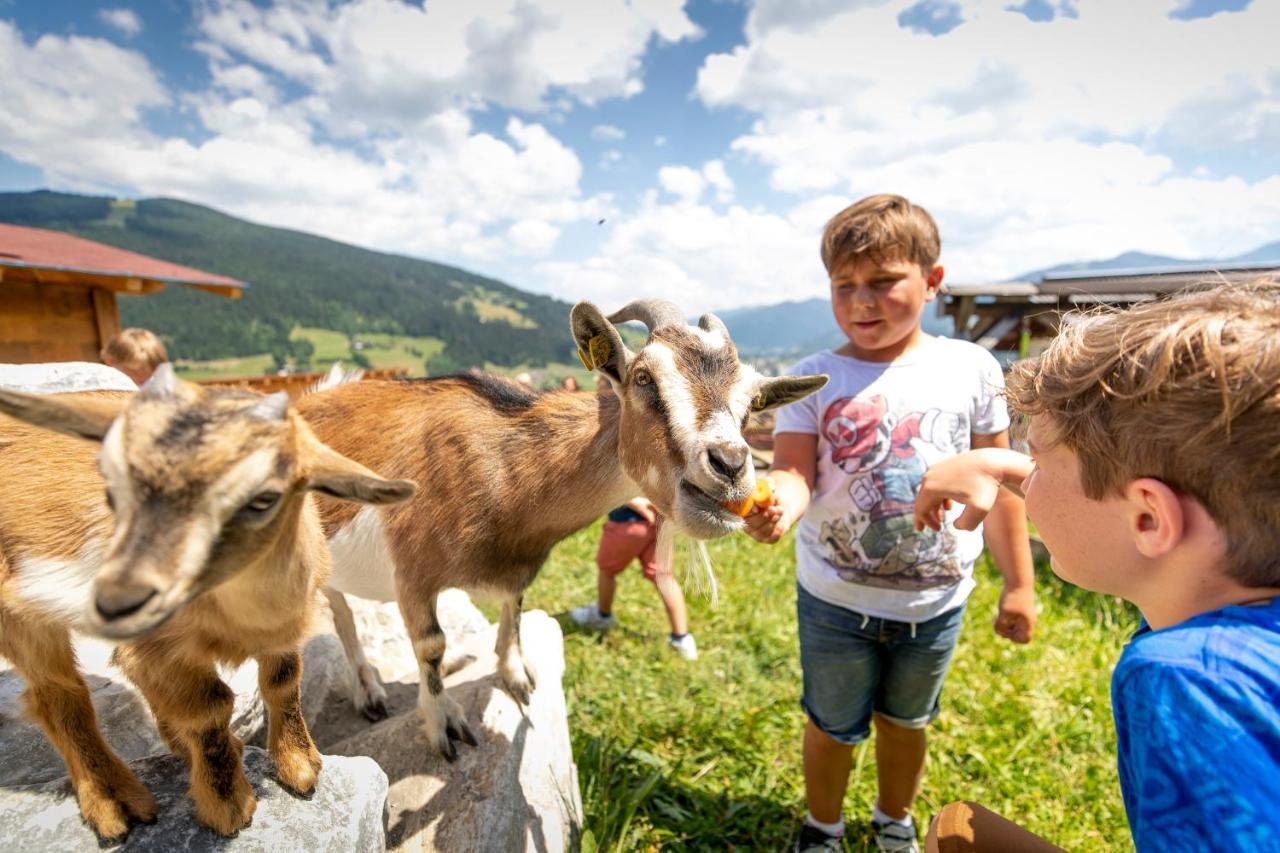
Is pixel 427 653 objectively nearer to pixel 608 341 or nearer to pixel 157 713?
pixel 157 713

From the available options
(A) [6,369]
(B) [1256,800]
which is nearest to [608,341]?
(B) [1256,800]

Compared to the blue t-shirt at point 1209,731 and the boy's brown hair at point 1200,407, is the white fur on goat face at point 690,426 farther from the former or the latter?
the blue t-shirt at point 1209,731

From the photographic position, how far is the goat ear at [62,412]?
43.4 inches

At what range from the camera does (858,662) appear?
2.44 meters

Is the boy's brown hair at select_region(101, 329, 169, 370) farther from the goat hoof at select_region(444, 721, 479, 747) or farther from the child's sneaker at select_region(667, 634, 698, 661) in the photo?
the child's sneaker at select_region(667, 634, 698, 661)

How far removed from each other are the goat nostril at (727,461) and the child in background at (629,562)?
2.67 metres

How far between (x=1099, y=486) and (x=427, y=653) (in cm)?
229

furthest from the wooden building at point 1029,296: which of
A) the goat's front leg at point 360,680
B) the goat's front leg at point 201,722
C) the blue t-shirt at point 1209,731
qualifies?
the goat's front leg at point 201,722

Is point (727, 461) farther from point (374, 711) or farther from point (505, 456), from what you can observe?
point (374, 711)

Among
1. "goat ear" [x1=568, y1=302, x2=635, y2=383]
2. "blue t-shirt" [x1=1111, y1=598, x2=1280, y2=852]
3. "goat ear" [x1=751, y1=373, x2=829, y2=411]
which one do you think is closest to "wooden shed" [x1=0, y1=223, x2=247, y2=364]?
"goat ear" [x1=568, y1=302, x2=635, y2=383]

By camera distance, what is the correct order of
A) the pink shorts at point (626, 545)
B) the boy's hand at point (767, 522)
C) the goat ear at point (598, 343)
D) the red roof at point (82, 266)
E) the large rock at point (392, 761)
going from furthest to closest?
the red roof at point (82, 266) → the pink shorts at point (626, 545) → the goat ear at point (598, 343) → the boy's hand at point (767, 522) → the large rock at point (392, 761)

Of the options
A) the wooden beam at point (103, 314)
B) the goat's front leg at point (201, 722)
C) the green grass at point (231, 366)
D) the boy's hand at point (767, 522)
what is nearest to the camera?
the goat's front leg at point (201, 722)

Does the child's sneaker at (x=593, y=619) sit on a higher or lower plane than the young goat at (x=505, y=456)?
lower

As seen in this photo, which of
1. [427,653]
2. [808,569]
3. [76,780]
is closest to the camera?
[76,780]
